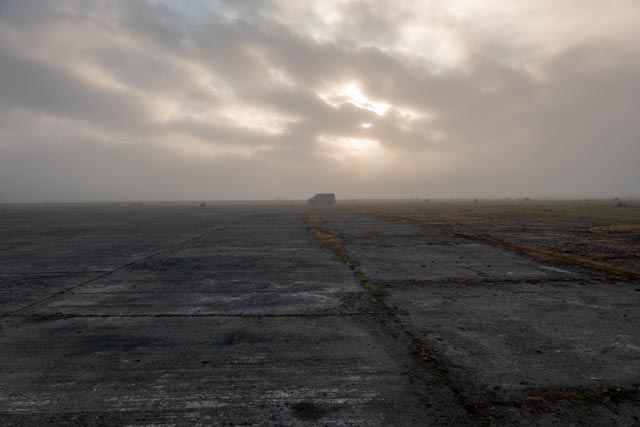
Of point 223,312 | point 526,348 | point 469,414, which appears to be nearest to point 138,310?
point 223,312

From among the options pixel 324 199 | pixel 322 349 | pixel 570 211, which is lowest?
pixel 322 349

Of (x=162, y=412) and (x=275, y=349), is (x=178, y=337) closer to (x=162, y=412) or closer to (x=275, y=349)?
(x=275, y=349)

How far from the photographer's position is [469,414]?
300 cm

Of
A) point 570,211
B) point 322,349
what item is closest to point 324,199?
point 570,211

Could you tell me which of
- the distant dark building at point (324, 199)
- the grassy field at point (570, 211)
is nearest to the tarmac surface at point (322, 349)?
the grassy field at point (570, 211)

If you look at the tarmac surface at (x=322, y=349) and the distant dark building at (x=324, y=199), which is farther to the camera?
the distant dark building at (x=324, y=199)

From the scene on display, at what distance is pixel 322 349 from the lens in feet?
14.7

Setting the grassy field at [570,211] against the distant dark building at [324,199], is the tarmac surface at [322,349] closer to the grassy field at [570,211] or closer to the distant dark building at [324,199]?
the grassy field at [570,211]

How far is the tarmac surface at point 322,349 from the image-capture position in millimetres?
3131

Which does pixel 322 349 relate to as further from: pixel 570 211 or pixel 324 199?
pixel 324 199

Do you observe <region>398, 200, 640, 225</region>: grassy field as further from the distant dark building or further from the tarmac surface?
the distant dark building

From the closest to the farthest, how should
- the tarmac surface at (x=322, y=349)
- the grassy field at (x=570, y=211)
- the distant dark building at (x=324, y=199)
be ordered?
1. the tarmac surface at (x=322, y=349)
2. the grassy field at (x=570, y=211)
3. the distant dark building at (x=324, y=199)

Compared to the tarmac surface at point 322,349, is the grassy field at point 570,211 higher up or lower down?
higher up

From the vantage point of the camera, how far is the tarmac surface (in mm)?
3131
